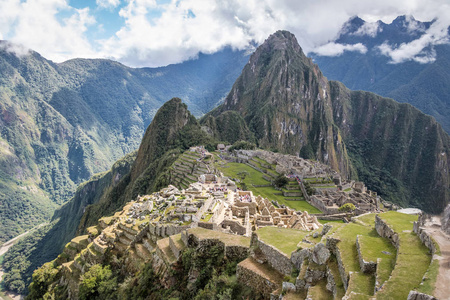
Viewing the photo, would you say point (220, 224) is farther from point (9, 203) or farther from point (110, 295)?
point (9, 203)

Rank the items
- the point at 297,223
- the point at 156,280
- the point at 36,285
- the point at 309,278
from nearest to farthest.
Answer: the point at 309,278 → the point at 156,280 → the point at 297,223 → the point at 36,285

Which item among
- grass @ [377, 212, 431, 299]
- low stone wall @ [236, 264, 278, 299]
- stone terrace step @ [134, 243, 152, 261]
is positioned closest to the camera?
grass @ [377, 212, 431, 299]

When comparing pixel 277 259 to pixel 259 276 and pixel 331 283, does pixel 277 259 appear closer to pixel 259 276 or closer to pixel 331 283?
pixel 259 276

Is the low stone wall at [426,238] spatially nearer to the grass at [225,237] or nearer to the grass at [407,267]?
the grass at [407,267]

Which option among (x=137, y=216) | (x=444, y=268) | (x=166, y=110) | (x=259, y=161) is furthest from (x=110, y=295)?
(x=166, y=110)

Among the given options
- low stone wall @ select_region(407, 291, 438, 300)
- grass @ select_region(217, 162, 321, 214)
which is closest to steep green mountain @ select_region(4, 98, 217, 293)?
grass @ select_region(217, 162, 321, 214)

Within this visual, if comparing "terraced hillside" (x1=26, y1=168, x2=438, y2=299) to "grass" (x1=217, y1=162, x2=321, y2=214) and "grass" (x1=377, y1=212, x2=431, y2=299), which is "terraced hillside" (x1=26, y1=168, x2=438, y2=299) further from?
"grass" (x1=217, y1=162, x2=321, y2=214)
